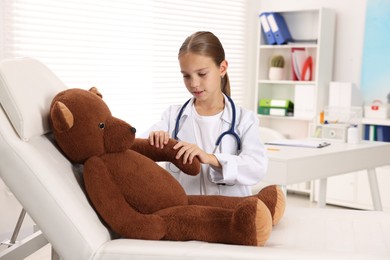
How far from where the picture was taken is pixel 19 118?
1353mm

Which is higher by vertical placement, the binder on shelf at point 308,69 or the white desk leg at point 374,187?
the binder on shelf at point 308,69

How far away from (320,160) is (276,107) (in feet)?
6.83

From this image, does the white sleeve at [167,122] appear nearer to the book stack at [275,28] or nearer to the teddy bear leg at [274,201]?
the teddy bear leg at [274,201]

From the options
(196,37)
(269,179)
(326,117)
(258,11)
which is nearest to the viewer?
(196,37)

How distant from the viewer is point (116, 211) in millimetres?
1384

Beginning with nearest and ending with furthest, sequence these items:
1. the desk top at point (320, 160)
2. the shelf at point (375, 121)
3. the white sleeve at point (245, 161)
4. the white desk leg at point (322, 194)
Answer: the white sleeve at point (245, 161), the desk top at point (320, 160), the white desk leg at point (322, 194), the shelf at point (375, 121)

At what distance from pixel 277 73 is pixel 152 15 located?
4.12 feet

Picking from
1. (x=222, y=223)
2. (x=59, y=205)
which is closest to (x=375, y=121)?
(x=222, y=223)

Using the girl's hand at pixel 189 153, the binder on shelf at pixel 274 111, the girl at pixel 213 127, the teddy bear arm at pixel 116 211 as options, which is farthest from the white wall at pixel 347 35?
the teddy bear arm at pixel 116 211

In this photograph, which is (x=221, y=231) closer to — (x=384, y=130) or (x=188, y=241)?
(x=188, y=241)

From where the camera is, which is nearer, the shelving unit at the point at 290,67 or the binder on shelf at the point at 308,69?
the shelving unit at the point at 290,67

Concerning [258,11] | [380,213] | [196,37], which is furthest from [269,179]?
[258,11]

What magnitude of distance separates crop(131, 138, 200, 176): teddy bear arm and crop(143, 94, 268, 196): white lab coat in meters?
0.13

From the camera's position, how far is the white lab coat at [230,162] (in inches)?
67.4
